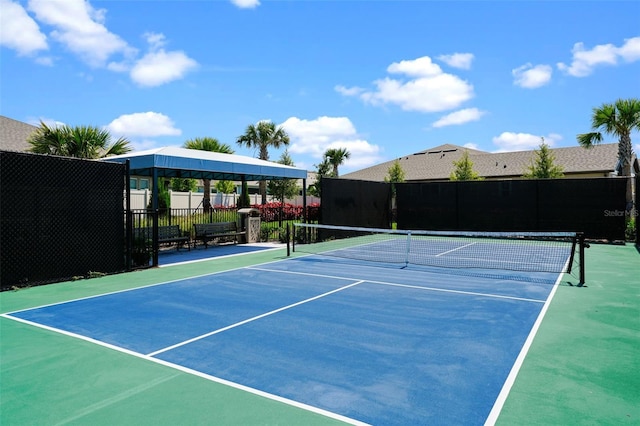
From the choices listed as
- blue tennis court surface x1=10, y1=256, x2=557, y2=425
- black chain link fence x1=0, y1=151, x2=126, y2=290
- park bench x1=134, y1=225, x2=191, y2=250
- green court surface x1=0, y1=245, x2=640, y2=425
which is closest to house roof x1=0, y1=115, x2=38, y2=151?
park bench x1=134, y1=225, x2=191, y2=250

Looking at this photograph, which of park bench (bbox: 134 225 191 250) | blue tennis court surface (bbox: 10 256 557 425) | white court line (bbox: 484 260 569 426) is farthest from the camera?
park bench (bbox: 134 225 191 250)

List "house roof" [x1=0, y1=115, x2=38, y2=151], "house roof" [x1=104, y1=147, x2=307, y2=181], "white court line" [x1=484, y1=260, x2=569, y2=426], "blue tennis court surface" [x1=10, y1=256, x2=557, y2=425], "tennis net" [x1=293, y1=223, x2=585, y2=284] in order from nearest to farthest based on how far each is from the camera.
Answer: "white court line" [x1=484, y1=260, x2=569, y2=426] → "blue tennis court surface" [x1=10, y1=256, x2=557, y2=425] → "tennis net" [x1=293, y1=223, x2=585, y2=284] → "house roof" [x1=104, y1=147, x2=307, y2=181] → "house roof" [x1=0, y1=115, x2=38, y2=151]

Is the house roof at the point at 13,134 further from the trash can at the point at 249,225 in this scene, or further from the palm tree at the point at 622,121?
the palm tree at the point at 622,121

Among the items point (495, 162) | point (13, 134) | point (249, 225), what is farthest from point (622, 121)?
point (13, 134)

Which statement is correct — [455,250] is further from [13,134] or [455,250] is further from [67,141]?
[13,134]

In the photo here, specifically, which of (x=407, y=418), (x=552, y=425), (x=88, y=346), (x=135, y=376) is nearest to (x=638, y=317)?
(x=552, y=425)

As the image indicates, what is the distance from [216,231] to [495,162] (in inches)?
1110

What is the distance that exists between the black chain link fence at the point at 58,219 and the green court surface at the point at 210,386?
9.65 ft

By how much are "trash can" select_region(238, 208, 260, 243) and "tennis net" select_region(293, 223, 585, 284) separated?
1.98 metres

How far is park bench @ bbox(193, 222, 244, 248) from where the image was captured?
16672mm

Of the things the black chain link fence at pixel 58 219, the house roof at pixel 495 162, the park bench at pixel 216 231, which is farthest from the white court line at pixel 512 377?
the house roof at pixel 495 162

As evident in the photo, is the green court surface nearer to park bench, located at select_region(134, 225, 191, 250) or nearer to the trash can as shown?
park bench, located at select_region(134, 225, 191, 250)

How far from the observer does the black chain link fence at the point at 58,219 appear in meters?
9.12

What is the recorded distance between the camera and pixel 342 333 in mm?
5949
